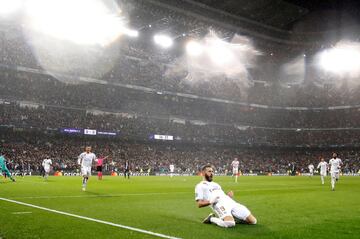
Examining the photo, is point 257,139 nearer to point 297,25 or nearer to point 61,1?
point 297,25

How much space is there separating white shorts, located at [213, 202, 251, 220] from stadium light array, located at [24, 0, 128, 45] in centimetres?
4948

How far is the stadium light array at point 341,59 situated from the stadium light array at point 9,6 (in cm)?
5413

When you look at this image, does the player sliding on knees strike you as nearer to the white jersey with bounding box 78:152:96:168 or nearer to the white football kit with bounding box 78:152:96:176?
the white football kit with bounding box 78:152:96:176

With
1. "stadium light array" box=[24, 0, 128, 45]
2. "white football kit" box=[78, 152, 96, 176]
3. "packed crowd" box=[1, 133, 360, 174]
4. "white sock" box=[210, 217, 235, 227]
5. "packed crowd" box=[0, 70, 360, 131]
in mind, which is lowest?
"white sock" box=[210, 217, 235, 227]

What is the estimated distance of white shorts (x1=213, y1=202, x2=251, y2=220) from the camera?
404 inches

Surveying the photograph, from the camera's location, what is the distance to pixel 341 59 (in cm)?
7575

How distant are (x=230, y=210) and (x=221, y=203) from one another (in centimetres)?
29

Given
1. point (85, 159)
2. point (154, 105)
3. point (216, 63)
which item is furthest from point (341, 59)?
point (85, 159)

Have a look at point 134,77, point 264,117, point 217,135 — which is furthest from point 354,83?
point 134,77

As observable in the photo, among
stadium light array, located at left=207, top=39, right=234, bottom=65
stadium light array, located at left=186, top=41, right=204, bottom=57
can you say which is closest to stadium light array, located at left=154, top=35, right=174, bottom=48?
stadium light array, located at left=186, top=41, right=204, bottom=57

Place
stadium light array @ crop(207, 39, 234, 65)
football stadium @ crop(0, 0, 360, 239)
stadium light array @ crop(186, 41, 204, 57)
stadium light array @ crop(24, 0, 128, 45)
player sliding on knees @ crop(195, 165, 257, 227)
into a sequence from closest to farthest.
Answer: player sliding on knees @ crop(195, 165, 257, 227)
football stadium @ crop(0, 0, 360, 239)
stadium light array @ crop(24, 0, 128, 45)
stadium light array @ crop(207, 39, 234, 65)
stadium light array @ crop(186, 41, 204, 57)

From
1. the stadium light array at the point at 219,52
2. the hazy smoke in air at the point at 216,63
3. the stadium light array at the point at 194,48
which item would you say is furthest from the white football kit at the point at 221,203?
the stadium light array at the point at 194,48

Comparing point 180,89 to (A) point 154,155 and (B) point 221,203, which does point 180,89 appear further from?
(B) point 221,203

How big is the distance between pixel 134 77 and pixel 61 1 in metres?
19.2
